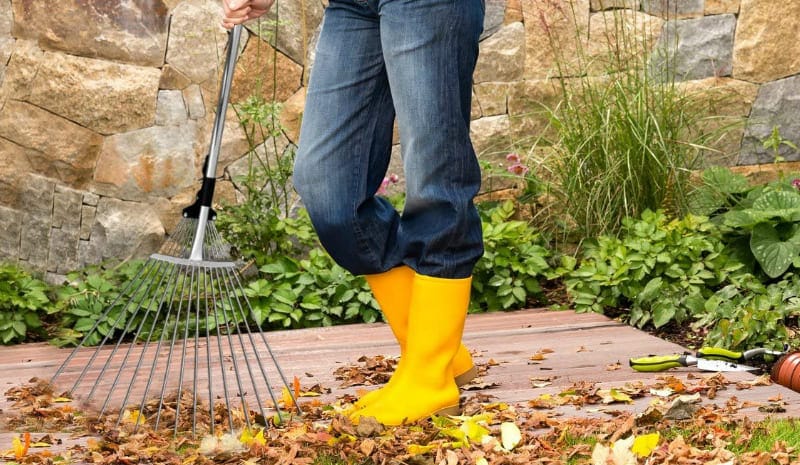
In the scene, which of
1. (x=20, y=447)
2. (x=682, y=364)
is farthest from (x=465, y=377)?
(x=20, y=447)

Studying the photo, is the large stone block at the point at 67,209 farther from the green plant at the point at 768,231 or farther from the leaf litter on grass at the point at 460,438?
the green plant at the point at 768,231

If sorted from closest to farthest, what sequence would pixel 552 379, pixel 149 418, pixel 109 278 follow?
pixel 149 418 → pixel 552 379 → pixel 109 278

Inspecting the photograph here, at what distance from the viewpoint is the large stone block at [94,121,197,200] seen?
4004 millimetres

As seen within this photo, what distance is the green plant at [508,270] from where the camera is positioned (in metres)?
3.55

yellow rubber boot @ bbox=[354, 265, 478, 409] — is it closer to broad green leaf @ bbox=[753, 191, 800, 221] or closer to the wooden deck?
the wooden deck

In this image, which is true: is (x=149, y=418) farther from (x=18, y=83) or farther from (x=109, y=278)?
(x=18, y=83)

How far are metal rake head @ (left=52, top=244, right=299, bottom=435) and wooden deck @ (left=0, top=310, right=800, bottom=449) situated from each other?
11 centimetres

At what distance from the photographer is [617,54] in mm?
3811

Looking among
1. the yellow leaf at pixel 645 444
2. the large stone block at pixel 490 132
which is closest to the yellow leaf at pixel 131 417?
the yellow leaf at pixel 645 444

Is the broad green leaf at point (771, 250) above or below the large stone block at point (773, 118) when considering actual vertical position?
below

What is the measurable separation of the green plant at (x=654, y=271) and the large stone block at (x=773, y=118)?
2.98ft

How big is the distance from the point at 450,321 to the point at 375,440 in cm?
28

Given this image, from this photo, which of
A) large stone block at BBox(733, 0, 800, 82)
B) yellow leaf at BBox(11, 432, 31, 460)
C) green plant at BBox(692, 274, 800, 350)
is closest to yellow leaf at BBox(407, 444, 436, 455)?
yellow leaf at BBox(11, 432, 31, 460)

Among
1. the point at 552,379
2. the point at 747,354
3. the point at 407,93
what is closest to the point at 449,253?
the point at 407,93
